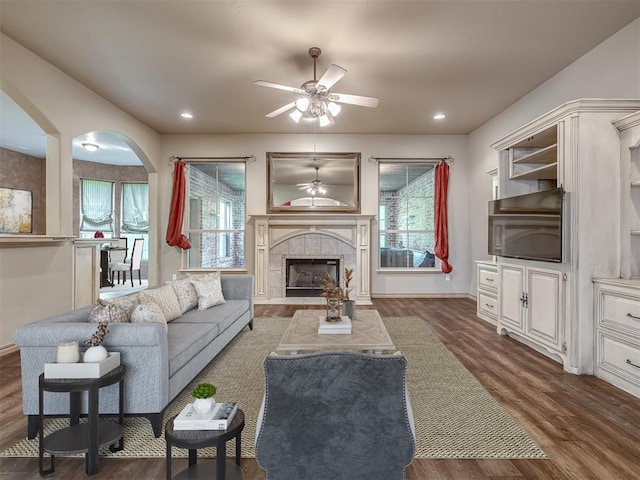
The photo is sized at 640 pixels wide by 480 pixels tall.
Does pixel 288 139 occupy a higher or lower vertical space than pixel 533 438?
higher

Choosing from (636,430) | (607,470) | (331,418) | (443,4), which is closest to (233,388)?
(331,418)

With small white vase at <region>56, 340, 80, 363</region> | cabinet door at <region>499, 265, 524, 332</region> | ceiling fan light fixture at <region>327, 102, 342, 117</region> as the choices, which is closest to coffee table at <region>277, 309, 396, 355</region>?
small white vase at <region>56, 340, 80, 363</region>

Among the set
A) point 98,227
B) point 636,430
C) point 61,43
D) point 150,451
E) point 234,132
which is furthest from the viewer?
point 98,227

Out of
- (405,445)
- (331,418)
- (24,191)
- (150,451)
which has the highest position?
(24,191)

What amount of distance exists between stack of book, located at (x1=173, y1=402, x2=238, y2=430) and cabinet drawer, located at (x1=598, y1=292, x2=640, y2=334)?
113 inches

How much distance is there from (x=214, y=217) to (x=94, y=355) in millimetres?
4900

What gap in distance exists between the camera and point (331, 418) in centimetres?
113

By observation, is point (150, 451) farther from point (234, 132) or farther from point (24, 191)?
point (24, 191)

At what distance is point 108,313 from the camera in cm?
213

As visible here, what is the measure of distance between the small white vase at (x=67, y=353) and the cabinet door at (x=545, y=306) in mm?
3614

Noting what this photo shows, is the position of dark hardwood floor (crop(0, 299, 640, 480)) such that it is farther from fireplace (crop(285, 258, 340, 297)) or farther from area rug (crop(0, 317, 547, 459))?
fireplace (crop(285, 258, 340, 297))

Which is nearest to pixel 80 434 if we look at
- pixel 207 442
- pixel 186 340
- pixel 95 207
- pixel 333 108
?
pixel 186 340

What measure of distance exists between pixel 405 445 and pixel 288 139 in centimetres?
579

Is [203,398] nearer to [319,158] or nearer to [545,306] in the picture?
[545,306]
